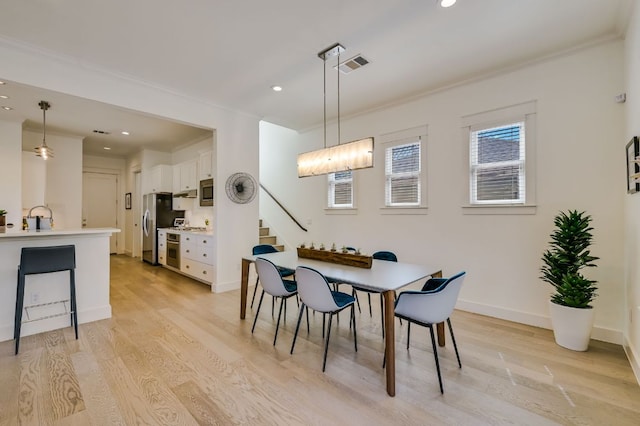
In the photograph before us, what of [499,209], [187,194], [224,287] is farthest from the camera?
[187,194]

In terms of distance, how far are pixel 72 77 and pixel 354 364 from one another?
4094 millimetres

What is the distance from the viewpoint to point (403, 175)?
421cm

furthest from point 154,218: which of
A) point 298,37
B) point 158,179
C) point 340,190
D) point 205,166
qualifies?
point 298,37

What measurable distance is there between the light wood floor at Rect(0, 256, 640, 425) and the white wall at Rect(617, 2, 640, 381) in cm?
26

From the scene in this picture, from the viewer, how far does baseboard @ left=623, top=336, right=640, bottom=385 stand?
212cm

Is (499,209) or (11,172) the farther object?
(11,172)

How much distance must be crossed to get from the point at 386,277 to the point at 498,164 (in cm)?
218

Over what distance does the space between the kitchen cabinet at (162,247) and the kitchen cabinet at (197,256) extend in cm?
86

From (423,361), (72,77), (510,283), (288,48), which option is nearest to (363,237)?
(510,283)

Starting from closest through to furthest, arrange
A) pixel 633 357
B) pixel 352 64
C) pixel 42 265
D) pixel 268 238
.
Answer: pixel 633 357
pixel 42 265
pixel 352 64
pixel 268 238

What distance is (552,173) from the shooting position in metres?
3.05

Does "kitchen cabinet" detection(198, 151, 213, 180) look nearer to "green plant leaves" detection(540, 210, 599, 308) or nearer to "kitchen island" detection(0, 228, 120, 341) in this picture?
"kitchen island" detection(0, 228, 120, 341)

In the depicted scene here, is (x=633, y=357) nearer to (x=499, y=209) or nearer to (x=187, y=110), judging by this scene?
(x=499, y=209)

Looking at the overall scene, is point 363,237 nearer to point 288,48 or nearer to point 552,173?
point 552,173
